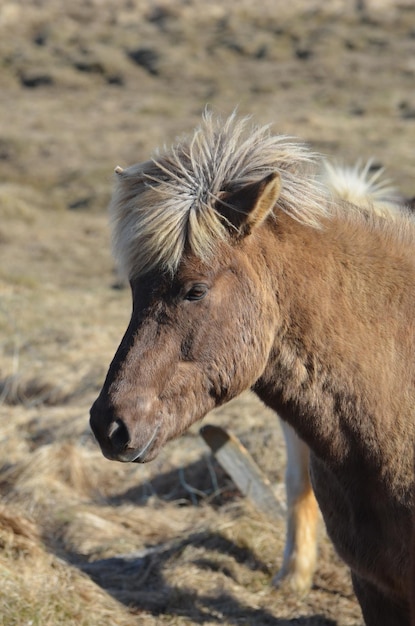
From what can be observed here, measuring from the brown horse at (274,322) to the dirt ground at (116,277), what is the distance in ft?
1.81

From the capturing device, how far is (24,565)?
4.09 metres

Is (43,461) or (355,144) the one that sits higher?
(43,461)

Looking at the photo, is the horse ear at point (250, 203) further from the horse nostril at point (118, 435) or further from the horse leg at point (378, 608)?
the horse leg at point (378, 608)

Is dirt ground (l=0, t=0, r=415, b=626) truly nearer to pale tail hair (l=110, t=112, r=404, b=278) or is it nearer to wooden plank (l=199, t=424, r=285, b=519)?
wooden plank (l=199, t=424, r=285, b=519)

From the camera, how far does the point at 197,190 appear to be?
2879 millimetres

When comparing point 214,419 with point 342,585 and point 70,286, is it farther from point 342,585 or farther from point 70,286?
point 70,286

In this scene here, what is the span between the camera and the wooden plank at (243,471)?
5.18 metres

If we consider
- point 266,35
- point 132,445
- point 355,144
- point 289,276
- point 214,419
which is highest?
point 289,276

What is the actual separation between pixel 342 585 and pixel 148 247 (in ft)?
9.23

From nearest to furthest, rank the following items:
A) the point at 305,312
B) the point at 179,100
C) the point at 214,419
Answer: the point at 305,312
the point at 214,419
the point at 179,100

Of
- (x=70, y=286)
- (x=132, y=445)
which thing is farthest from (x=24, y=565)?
(x=70, y=286)

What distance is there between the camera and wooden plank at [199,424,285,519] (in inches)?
204

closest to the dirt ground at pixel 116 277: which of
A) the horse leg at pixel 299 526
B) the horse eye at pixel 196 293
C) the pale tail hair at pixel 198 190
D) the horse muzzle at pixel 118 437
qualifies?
the horse leg at pixel 299 526

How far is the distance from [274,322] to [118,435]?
2.11 feet
